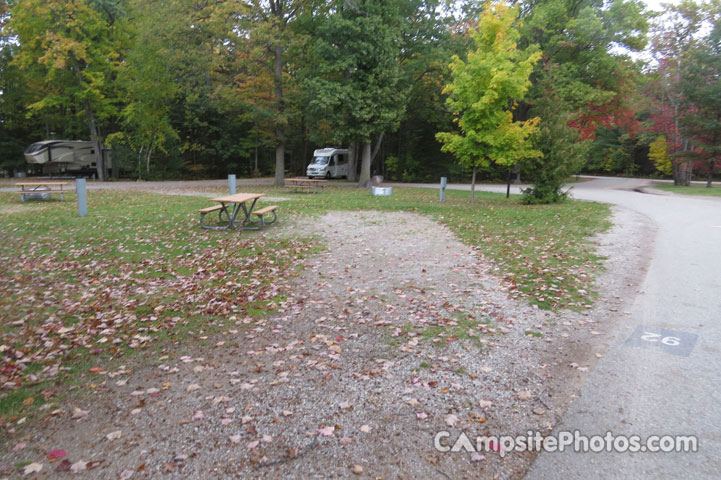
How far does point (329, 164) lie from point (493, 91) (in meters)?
18.1

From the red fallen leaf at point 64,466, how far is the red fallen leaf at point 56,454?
0.07 m

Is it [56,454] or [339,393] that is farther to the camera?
[339,393]

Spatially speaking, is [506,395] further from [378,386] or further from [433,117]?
[433,117]

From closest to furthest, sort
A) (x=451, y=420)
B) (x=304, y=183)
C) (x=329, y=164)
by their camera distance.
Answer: (x=451, y=420) → (x=304, y=183) → (x=329, y=164)

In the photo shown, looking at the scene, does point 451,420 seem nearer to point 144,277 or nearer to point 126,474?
point 126,474

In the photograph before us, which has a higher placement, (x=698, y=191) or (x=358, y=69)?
(x=358, y=69)

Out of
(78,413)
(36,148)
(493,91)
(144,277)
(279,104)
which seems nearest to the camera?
(78,413)

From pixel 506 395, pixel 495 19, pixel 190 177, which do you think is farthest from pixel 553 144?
pixel 190 177

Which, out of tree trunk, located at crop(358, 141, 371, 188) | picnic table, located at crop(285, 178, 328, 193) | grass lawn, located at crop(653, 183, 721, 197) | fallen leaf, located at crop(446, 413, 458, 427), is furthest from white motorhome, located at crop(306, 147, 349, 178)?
fallen leaf, located at crop(446, 413, 458, 427)

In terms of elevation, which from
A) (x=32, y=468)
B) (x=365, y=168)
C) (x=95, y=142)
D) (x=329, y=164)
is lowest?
(x=32, y=468)

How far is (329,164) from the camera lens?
31.7 metres

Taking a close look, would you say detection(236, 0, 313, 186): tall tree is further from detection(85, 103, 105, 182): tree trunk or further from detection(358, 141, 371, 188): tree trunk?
detection(85, 103, 105, 182): tree trunk

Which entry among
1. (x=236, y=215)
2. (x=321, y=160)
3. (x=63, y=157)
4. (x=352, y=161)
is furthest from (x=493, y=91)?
(x=63, y=157)

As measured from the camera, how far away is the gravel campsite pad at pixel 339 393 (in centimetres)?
283
